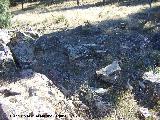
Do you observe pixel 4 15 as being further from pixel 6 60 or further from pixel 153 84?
pixel 153 84

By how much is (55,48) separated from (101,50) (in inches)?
126

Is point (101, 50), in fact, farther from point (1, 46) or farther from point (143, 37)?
point (1, 46)

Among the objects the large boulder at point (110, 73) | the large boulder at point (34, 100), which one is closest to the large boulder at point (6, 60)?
the large boulder at point (34, 100)

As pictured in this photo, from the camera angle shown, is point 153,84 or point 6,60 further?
point 6,60

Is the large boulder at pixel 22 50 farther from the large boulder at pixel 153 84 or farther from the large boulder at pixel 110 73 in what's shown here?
the large boulder at pixel 153 84

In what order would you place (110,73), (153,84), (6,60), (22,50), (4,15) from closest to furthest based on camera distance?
(153,84), (110,73), (6,60), (22,50), (4,15)

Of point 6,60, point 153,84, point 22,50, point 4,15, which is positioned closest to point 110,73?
point 153,84

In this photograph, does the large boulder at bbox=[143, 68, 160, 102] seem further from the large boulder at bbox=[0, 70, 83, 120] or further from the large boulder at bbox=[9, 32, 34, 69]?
the large boulder at bbox=[9, 32, 34, 69]

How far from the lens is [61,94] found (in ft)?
71.3

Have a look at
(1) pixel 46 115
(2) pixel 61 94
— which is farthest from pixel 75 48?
(1) pixel 46 115

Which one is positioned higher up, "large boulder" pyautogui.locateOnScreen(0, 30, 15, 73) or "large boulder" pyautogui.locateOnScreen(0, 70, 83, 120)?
"large boulder" pyautogui.locateOnScreen(0, 30, 15, 73)

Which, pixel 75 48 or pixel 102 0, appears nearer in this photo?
pixel 75 48

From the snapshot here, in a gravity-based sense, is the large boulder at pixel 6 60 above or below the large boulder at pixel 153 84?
above

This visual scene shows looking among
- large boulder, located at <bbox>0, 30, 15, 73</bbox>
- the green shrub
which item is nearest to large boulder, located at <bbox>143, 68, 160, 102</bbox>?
large boulder, located at <bbox>0, 30, 15, 73</bbox>
